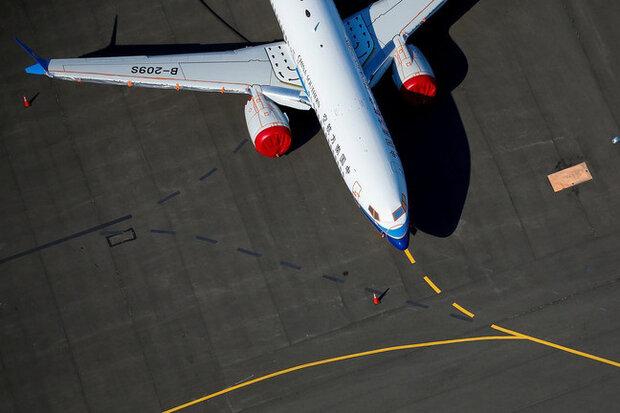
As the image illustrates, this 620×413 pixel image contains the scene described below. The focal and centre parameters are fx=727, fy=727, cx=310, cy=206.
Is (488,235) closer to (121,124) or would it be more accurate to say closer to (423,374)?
(423,374)

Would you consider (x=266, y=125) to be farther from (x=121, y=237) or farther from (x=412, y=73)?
(x=121, y=237)

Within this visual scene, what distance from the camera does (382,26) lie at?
44781 mm

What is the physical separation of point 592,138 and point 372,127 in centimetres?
1510

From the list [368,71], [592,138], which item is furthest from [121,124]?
[592,138]

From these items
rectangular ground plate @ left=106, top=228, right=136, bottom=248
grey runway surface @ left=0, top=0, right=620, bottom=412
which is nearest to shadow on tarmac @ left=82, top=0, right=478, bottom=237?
grey runway surface @ left=0, top=0, right=620, bottom=412

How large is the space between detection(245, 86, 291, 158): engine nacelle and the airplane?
0.19 feet

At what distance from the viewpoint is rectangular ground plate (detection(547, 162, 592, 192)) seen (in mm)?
44094

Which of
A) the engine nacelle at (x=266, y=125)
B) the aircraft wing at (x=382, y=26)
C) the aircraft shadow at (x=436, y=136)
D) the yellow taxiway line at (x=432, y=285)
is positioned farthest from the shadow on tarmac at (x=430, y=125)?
the yellow taxiway line at (x=432, y=285)

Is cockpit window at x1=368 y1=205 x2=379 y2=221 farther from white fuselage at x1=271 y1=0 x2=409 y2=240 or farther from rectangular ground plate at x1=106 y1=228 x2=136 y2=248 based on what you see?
rectangular ground plate at x1=106 y1=228 x2=136 y2=248

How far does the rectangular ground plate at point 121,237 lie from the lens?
4356cm

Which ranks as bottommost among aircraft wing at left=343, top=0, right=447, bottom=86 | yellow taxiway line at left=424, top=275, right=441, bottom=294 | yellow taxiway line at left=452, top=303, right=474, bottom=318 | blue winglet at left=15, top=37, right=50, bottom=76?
yellow taxiway line at left=452, top=303, right=474, bottom=318

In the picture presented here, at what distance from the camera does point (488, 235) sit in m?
43.2

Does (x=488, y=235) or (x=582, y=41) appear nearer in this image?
(x=488, y=235)

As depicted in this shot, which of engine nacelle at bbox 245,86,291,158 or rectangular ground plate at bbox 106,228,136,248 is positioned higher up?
engine nacelle at bbox 245,86,291,158
